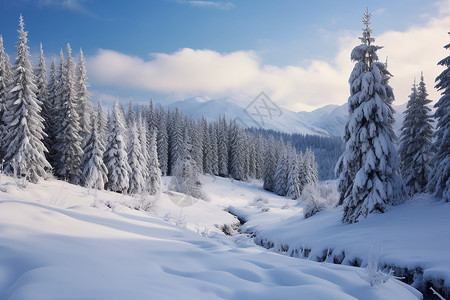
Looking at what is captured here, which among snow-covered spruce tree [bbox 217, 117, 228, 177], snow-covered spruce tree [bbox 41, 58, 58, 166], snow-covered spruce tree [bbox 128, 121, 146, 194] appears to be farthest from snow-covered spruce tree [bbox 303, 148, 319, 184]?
snow-covered spruce tree [bbox 41, 58, 58, 166]

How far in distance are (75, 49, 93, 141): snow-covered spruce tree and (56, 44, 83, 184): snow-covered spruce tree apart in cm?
117

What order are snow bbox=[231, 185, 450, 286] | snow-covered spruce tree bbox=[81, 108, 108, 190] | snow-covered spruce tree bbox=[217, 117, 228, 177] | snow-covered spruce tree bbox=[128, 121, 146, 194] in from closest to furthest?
snow bbox=[231, 185, 450, 286], snow-covered spruce tree bbox=[81, 108, 108, 190], snow-covered spruce tree bbox=[128, 121, 146, 194], snow-covered spruce tree bbox=[217, 117, 228, 177]

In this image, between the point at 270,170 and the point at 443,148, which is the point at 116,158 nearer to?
the point at 443,148

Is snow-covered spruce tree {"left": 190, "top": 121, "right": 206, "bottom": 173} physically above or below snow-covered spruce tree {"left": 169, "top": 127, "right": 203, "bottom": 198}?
above

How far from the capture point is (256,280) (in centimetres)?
374

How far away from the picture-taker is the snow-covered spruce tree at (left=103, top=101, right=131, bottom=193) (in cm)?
3100

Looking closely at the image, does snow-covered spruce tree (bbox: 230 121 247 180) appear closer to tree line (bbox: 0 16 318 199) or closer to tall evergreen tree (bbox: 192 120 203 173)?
tall evergreen tree (bbox: 192 120 203 173)

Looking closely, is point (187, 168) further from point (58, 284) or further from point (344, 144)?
point (58, 284)

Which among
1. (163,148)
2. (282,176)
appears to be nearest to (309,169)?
(282,176)

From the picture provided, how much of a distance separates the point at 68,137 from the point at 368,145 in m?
27.5

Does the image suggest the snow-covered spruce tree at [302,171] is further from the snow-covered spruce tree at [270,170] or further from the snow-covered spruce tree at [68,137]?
the snow-covered spruce tree at [68,137]

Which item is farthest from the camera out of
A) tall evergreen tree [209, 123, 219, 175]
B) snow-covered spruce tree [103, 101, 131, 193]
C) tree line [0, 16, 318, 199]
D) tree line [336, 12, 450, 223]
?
tall evergreen tree [209, 123, 219, 175]

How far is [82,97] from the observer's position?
97.7ft

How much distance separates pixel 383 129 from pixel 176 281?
48.9ft
